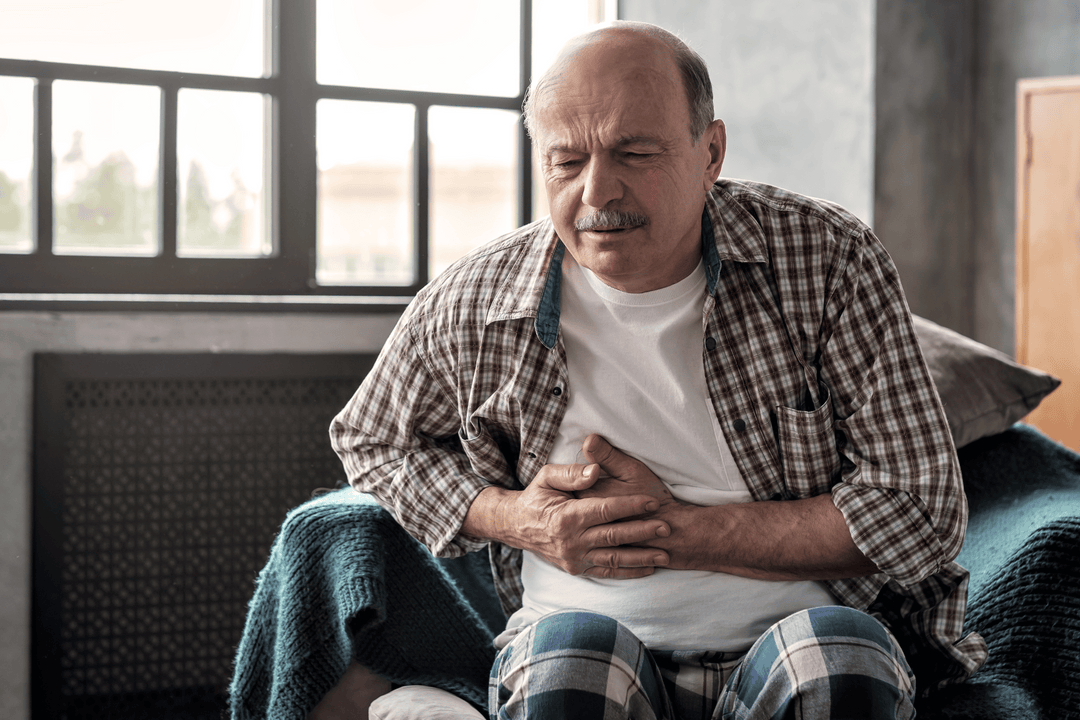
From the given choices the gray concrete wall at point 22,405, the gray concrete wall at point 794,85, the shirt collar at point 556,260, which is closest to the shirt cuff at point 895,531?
the shirt collar at point 556,260

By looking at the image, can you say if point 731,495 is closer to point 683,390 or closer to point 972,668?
point 683,390

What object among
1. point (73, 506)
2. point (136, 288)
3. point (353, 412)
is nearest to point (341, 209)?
point (136, 288)

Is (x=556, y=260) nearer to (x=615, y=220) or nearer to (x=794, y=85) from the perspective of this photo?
(x=615, y=220)

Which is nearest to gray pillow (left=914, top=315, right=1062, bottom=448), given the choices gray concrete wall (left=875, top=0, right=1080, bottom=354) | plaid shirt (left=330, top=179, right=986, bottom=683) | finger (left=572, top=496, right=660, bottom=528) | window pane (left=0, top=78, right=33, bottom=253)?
plaid shirt (left=330, top=179, right=986, bottom=683)

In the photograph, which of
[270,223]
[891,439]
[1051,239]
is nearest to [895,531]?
[891,439]

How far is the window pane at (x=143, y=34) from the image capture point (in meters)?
2.41

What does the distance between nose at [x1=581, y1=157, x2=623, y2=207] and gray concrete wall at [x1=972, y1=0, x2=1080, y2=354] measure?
203cm

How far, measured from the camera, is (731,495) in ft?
4.14

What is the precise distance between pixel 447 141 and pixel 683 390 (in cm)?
180

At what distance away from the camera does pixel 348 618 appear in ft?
4.18

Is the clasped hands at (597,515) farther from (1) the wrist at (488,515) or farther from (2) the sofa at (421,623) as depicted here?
(2) the sofa at (421,623)

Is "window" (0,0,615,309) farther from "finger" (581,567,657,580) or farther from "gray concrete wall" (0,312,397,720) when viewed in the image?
"finger" (581,567,657,580)

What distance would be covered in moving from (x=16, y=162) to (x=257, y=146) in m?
0.58

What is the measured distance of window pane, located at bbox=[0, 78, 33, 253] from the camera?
2.39 meters
